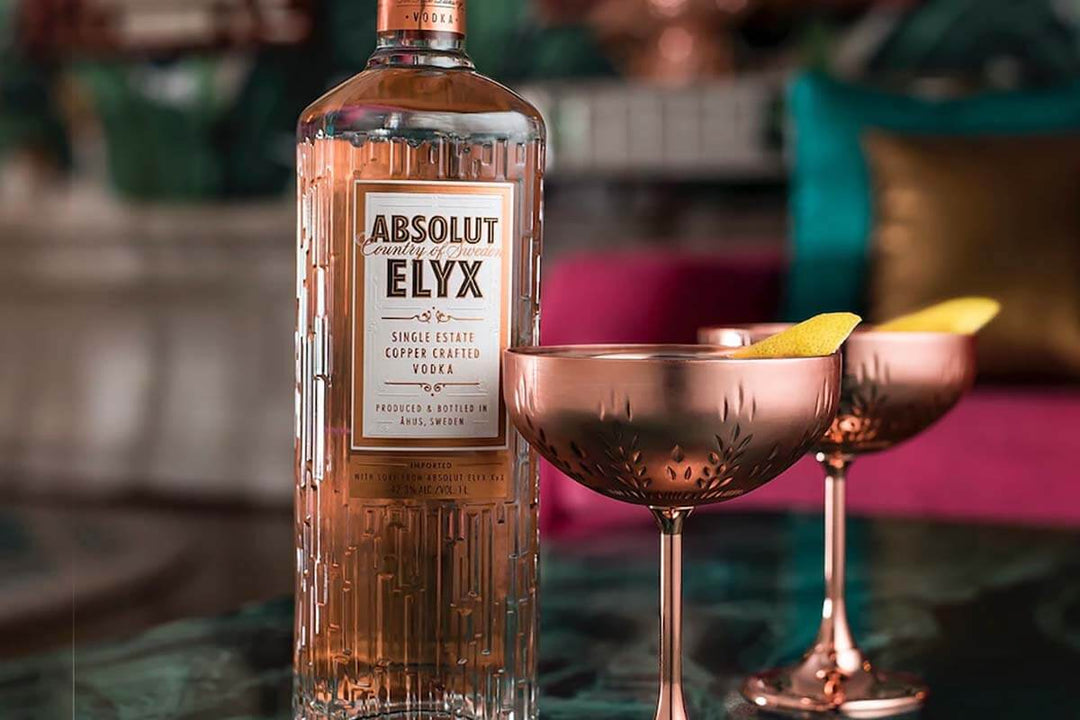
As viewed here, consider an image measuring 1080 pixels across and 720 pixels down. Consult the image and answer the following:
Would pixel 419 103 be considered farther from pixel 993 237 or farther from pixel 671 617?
pixel 993 237

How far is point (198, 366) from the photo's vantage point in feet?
13.1

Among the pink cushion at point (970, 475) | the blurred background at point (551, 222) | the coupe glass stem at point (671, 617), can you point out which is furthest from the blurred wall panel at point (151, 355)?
the coupe glass stem at point (671, 617)

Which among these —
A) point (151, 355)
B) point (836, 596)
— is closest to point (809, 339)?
point (836, 596)

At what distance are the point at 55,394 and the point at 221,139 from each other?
0.82 m

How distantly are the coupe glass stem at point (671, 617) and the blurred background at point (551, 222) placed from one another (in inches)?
39.6

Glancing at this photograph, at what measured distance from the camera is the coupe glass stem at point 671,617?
527 millimetres

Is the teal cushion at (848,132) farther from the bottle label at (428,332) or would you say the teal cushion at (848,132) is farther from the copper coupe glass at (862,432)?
the bottle label at (428,332)

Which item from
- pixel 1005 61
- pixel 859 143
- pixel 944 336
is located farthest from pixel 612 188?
pixel 944 336

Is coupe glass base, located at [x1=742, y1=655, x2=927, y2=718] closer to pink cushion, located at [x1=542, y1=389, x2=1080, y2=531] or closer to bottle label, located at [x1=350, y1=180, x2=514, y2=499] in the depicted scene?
bottle label, located at [x1=350, y1=180, x2=514, y2=499]

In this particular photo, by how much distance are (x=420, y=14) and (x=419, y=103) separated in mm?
35

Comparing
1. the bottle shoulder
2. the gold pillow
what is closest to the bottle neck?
the bottle shoulder

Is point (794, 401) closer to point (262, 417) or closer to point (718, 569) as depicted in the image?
point (718, 569)

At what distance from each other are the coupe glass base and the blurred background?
3.07 ft

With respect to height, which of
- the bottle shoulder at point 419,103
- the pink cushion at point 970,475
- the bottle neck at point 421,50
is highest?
the bottle neck at point 421,50
